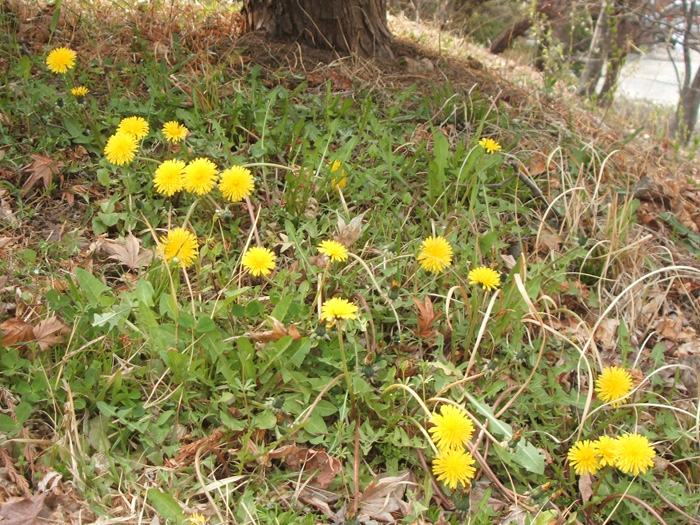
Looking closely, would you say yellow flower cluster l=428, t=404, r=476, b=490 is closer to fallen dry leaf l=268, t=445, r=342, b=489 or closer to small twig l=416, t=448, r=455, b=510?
small twig l=416, t=448, r=455, b=510

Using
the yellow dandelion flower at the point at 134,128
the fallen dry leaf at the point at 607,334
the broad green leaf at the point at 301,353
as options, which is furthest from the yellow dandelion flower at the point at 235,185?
the fallen dry leaf at the point at 607,334

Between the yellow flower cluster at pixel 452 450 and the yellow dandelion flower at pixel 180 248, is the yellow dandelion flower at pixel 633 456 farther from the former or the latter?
the yellow dandelion flower at pixel 180 248

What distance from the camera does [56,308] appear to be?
208 cm

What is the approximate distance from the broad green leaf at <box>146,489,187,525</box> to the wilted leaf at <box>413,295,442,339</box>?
99 centimetres

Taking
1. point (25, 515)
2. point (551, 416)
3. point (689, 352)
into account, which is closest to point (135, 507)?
point (25, 515)

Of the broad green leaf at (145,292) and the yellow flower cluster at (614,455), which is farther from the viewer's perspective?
the broad green leaf at (145,292)

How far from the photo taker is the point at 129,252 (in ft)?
7.96

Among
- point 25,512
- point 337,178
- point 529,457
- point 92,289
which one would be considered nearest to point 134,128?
point 92,289

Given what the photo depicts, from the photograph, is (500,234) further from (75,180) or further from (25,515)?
(25,515)

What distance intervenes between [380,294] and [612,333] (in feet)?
3.18

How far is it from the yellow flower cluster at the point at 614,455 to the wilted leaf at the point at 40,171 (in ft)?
7.12

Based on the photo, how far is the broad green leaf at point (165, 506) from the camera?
174cm

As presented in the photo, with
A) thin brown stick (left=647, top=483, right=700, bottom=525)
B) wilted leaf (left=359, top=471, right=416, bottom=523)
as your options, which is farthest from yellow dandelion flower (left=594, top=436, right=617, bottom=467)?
wilted leaf (left=359, top=471, right=416, bottom=523)

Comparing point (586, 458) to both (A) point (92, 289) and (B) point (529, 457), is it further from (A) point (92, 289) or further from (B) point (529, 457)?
(A) point (92, 289)
